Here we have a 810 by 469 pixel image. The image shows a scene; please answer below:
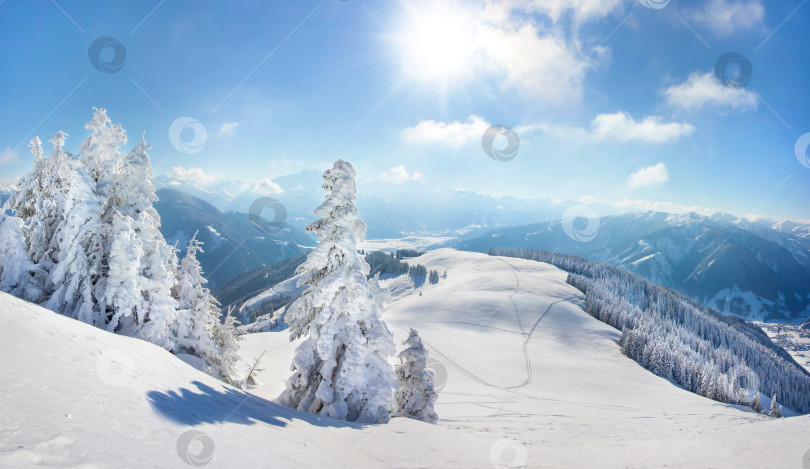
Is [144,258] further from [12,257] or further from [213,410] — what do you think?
[213,410]

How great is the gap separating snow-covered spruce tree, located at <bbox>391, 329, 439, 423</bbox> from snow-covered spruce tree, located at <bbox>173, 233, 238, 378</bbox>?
10127 mm

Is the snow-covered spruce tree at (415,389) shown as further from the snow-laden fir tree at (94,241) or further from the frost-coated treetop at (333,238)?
the snow-laden fir tree at (94,241)

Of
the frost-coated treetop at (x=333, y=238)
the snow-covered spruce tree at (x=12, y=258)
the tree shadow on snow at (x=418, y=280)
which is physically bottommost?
the snow-covered spruce tree at (x=12, y=258)

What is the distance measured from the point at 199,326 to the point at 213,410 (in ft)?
38.8

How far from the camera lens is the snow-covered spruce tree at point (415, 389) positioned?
16.7 m

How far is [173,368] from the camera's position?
32.0 ft

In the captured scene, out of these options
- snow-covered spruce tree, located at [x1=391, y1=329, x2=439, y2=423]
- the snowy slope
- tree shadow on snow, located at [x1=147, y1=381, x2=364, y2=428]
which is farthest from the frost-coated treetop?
snow-covered spruce tree, located at [x1=391, y1=329, x2=439, y2=423]

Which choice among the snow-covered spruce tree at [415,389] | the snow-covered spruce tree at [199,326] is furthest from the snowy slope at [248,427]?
the snow-covered spruce tree at [199,326]

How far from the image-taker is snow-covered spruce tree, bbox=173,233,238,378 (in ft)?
55.3

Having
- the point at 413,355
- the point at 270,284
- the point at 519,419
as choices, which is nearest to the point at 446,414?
the point at 519,419

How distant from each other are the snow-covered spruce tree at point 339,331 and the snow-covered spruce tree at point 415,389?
349 cm

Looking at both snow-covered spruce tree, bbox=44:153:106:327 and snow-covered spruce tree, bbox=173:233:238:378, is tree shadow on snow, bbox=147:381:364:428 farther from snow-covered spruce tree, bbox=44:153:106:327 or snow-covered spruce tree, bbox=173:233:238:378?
snow-covered spruce tree, bbox=173:233:238:378

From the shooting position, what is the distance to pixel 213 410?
7523mm

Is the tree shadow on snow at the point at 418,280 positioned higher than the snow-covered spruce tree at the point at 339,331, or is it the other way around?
the tree shadow on snow at the point at 418,280
